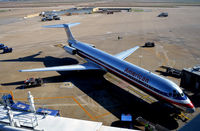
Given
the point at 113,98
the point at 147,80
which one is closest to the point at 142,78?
the point at 147,80

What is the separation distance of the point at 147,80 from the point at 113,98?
213 inches

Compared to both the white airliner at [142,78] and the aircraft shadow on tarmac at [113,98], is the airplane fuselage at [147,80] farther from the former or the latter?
the aircraft shadow on tarmac at [113,98]

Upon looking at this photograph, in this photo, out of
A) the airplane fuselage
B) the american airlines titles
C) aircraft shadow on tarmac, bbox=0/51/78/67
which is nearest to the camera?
the airplane fuselage

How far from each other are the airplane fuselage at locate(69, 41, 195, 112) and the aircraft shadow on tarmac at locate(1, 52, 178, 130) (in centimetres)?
229

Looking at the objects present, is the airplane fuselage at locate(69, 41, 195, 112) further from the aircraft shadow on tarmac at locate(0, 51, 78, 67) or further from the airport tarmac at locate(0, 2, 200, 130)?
the aircraft shadow on tarmac at locate(0, 51, 78, 67)

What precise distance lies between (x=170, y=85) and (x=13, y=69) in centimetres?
2819

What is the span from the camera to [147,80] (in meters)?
19.1

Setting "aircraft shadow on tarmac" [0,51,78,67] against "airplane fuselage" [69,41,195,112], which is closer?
"airplane fuselage" [69,41,195,112]

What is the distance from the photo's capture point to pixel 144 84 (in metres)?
19.4

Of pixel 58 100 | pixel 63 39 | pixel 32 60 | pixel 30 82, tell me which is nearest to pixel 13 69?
pixel 32 60

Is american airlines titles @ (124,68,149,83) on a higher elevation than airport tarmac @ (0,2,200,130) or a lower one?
higher

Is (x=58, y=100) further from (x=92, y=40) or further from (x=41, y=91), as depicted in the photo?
(x=92, y=40)

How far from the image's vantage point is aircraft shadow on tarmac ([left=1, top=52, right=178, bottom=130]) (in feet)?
60.8

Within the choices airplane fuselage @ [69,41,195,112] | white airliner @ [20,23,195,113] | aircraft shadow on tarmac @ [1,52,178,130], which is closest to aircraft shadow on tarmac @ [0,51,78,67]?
aircraft shadow on tarmac @ [1,52,178,130]
